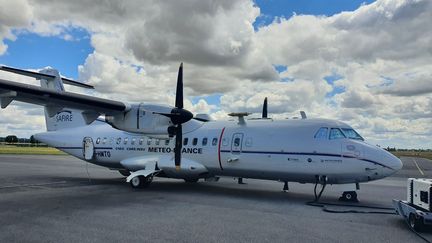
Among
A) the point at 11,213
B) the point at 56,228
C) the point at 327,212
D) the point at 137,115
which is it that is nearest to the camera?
the point at 56,228

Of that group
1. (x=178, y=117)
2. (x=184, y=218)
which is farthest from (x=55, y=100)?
(x=184, y=218)

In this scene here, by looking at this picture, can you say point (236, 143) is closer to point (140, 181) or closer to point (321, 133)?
point (321, 133)

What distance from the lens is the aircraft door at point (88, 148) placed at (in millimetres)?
17562

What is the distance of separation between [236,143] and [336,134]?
356cm

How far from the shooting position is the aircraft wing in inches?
441

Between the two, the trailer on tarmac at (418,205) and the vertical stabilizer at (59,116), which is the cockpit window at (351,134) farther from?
the vertical stabilizer at (59,116)

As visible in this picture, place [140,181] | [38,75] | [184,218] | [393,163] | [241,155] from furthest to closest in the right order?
[38,75] → [140,181] → [241,155] → [393,163] → [184,218]

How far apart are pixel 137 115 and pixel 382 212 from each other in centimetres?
920

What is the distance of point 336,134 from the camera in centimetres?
1173

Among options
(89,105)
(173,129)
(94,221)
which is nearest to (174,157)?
(173,129)

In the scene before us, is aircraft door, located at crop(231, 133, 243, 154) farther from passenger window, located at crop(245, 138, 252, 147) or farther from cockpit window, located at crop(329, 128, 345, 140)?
cockpit window, located at crop(329, 128, 345, 140)

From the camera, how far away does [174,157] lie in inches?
571

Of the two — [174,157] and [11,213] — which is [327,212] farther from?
[11,213]

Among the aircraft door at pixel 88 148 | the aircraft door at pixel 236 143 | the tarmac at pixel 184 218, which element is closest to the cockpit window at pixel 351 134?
the tarmac at pixel 184 218
